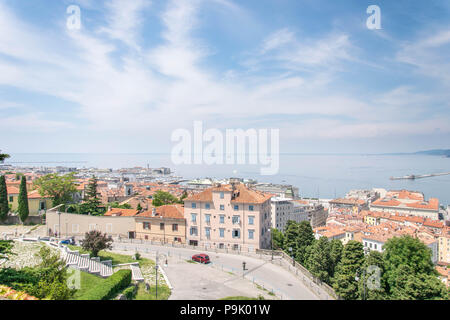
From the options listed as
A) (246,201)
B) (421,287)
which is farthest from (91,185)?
(421,287)

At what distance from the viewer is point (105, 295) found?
34.5 ft

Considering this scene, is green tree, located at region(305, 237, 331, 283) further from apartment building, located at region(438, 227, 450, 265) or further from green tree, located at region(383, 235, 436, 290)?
apartment building, located at region(438, 227, 450, 265)

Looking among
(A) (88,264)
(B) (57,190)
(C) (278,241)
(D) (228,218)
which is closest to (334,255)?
(C) (278,241)

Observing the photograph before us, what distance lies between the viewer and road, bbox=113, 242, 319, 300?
14.3 m

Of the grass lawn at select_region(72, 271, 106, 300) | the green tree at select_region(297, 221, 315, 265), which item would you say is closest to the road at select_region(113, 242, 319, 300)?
the grass lawn at select_region(72, 271, 106, 300)

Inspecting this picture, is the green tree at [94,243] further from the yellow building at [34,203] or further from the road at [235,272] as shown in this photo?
the yellow building at [34,203]

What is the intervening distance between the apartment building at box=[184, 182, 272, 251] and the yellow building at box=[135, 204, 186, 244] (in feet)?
2.42

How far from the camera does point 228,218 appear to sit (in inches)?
907

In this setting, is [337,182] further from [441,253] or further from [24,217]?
[24,217]

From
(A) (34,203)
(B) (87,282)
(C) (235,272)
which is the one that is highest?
(A) (34,203)

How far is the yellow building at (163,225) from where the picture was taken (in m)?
24.3

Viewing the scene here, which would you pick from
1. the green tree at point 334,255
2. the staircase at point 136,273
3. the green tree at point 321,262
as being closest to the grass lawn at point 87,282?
the staircase at point 136,273

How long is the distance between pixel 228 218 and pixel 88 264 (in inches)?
426

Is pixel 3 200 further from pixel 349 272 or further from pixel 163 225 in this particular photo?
pixel 349 272
